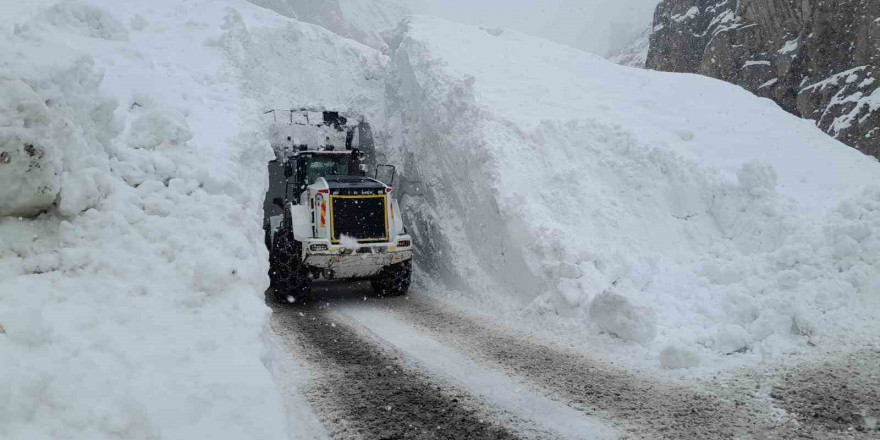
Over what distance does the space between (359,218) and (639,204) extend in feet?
17.7

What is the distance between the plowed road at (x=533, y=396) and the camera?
4.58 metres

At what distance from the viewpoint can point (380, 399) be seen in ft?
17.5

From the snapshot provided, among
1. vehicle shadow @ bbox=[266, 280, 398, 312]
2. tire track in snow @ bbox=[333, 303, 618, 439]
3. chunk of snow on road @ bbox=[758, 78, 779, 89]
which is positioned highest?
chunk of snow on road @ bbox=[758, 78, 779, 89]

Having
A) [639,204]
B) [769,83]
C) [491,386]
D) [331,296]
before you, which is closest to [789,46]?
[769,83]

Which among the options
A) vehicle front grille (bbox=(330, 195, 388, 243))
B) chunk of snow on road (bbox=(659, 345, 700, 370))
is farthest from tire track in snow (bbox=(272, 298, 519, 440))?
vehicle front grille (bbox=(330, 195, 388, 243))

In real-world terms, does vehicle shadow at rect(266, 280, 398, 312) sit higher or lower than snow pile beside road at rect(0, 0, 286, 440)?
lower

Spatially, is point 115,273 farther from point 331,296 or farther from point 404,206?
point 404,206

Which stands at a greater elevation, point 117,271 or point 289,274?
point 117,271

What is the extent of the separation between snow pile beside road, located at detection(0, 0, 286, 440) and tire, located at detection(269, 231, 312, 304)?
2.82m

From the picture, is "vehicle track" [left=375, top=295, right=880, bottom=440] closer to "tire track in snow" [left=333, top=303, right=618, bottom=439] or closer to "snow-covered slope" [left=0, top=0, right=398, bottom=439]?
"tire track in snow" [left=333, top=303, right=618, bottom=439]

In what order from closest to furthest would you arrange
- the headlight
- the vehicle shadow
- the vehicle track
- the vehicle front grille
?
the vehicle track, the headlight, the vehicle shadow, the vehicle front grille

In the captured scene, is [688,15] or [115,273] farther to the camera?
[688,15]

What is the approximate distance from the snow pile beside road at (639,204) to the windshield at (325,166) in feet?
6.70

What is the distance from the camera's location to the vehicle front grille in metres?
10.6
